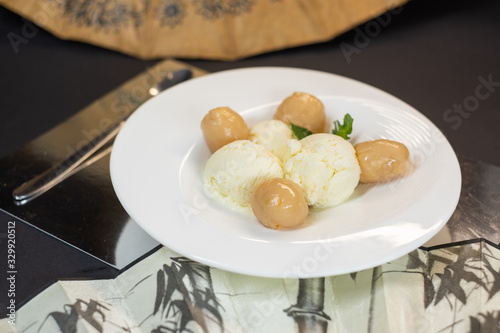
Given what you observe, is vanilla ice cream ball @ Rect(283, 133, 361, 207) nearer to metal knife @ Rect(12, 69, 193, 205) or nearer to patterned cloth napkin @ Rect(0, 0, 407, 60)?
metal knife @ Rect(12, 69, 193, 205)

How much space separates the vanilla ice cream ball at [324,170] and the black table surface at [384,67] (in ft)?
1.32

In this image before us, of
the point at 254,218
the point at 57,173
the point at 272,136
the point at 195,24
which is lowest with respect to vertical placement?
the point at 254,218

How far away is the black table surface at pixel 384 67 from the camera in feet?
3.85

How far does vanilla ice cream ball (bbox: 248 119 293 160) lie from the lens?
835 mm

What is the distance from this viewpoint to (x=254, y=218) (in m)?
0.75

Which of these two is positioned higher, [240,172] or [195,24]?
[195,24]

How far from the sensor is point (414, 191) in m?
0.75

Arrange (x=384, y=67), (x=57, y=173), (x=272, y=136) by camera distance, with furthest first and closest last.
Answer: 1. (x=384, y=67)
2. (x=57, y=173)
3. (x=272, y=136)

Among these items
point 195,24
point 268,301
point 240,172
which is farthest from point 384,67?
point 268,301

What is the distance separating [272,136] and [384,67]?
64cm

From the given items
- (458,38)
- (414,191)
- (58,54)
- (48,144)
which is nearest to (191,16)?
(58,54)

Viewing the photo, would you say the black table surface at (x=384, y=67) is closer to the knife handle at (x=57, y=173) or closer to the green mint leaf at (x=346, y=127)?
the knife handle at (x=57, y=173)

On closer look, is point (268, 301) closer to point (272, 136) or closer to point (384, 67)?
point (272, 136)

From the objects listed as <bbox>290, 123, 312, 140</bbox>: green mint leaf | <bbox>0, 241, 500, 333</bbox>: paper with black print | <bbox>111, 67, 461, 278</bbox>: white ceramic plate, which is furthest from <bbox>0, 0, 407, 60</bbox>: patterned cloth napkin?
<bbox>0, 241, 500, 333</bbox>: paper with black print
